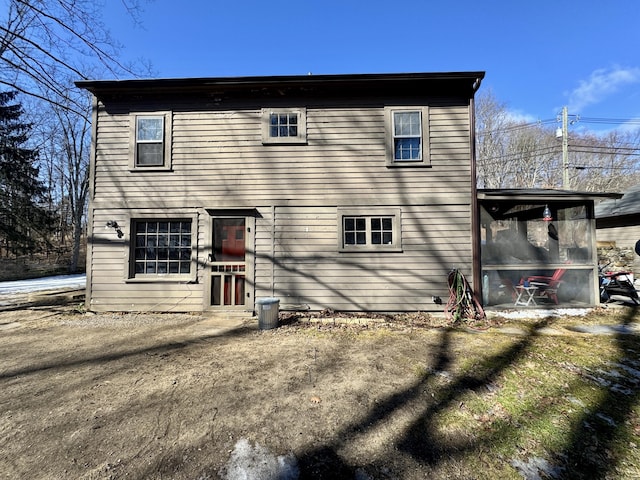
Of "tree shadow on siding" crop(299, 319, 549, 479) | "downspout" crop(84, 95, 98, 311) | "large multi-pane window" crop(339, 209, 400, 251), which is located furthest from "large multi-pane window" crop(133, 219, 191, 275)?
"tree shadow on siding" crop(299, 319, 549, 479)

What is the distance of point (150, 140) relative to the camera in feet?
23.6

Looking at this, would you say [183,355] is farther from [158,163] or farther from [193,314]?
[158,163]

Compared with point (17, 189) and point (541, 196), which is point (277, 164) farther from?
point (17, 189)

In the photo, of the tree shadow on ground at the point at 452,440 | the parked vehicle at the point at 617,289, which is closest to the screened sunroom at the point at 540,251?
the parked vehicle at the point at 617,289

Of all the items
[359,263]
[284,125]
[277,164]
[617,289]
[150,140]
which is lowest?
[617,289]

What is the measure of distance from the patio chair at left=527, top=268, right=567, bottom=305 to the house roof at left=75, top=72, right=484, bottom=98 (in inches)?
190

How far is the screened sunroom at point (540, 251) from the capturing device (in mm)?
7148

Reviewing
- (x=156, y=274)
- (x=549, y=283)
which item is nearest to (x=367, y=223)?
(x=549, y=283)

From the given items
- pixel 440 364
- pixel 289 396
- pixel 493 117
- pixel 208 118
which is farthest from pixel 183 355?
pixel 493 117

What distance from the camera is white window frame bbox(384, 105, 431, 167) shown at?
6910 mm

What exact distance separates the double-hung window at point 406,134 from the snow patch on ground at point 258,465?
Result: 20.1ft

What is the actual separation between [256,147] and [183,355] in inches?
189

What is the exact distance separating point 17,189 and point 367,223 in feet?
76.0

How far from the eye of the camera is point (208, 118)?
23.5 ft
